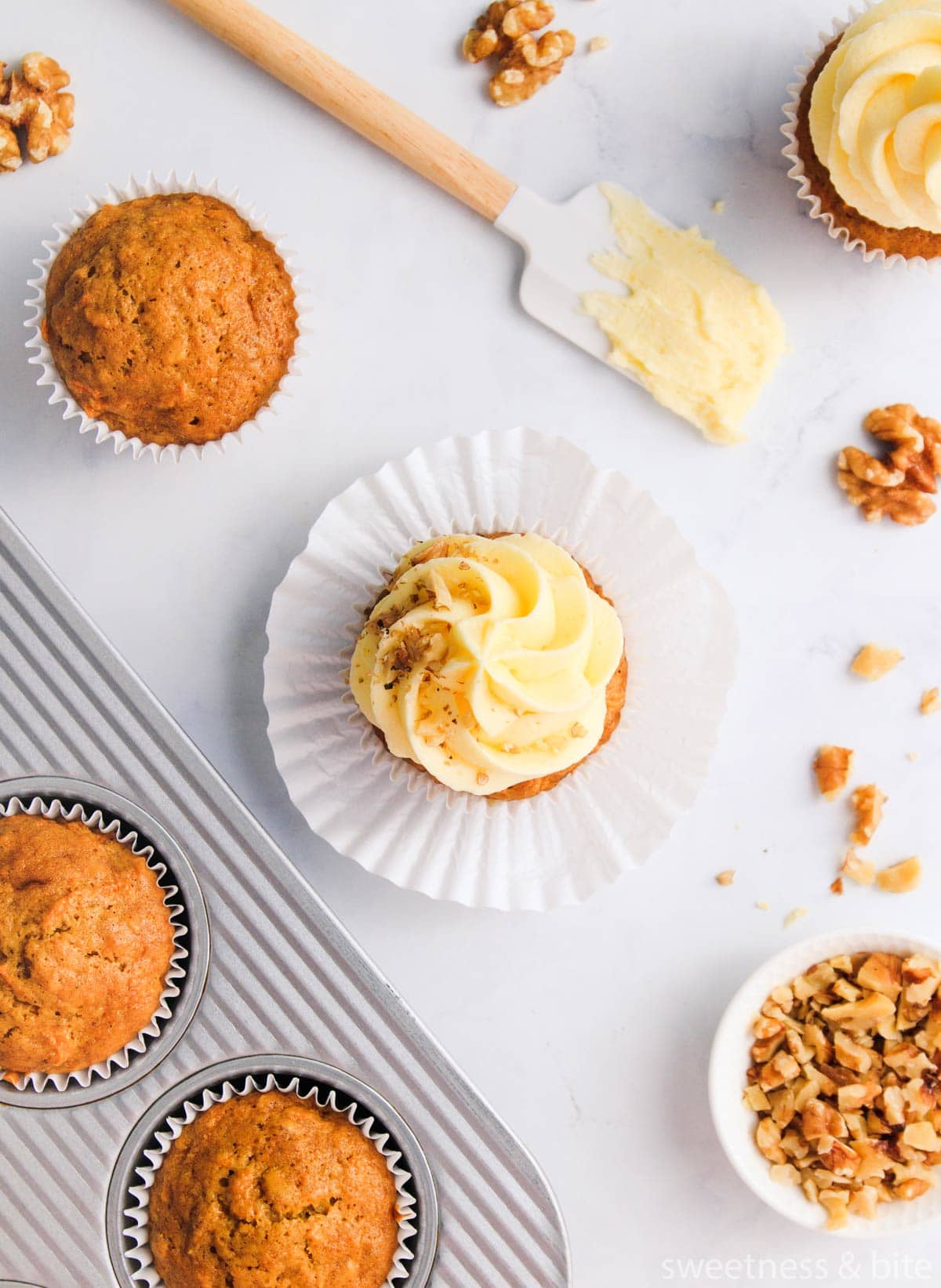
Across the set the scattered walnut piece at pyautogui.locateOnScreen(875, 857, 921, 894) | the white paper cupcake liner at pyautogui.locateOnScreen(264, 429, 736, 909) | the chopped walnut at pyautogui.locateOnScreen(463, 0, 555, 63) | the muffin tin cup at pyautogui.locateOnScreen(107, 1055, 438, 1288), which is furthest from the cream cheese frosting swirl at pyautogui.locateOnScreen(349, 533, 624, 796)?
the chopped walnut at pyautogui.locateOnScreen(463, 0, 555, 63)

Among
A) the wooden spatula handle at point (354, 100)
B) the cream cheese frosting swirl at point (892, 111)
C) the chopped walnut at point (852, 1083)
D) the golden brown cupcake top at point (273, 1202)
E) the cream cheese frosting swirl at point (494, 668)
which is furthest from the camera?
the wooden spatula handle at point (354, 100)

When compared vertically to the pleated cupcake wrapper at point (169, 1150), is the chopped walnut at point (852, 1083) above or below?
above

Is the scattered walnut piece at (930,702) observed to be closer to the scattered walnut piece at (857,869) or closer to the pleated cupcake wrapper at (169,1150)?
the scattered walnut piece at (857,869)

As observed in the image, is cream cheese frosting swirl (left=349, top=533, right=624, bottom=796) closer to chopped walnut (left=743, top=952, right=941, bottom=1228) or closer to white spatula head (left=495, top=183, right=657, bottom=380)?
white spatula head (left=495, top=183, right=657, bottom=380)

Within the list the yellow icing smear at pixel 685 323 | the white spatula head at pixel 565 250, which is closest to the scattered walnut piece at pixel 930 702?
the yellow icing smear at pixel 685 323

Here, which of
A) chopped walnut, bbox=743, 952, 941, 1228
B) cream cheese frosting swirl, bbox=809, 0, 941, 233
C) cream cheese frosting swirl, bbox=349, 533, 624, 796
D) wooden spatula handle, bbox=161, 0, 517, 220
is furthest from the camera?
wooden spatula handle, bbox=161, 0, 517, 220

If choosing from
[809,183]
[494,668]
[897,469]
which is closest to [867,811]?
[897,469]
